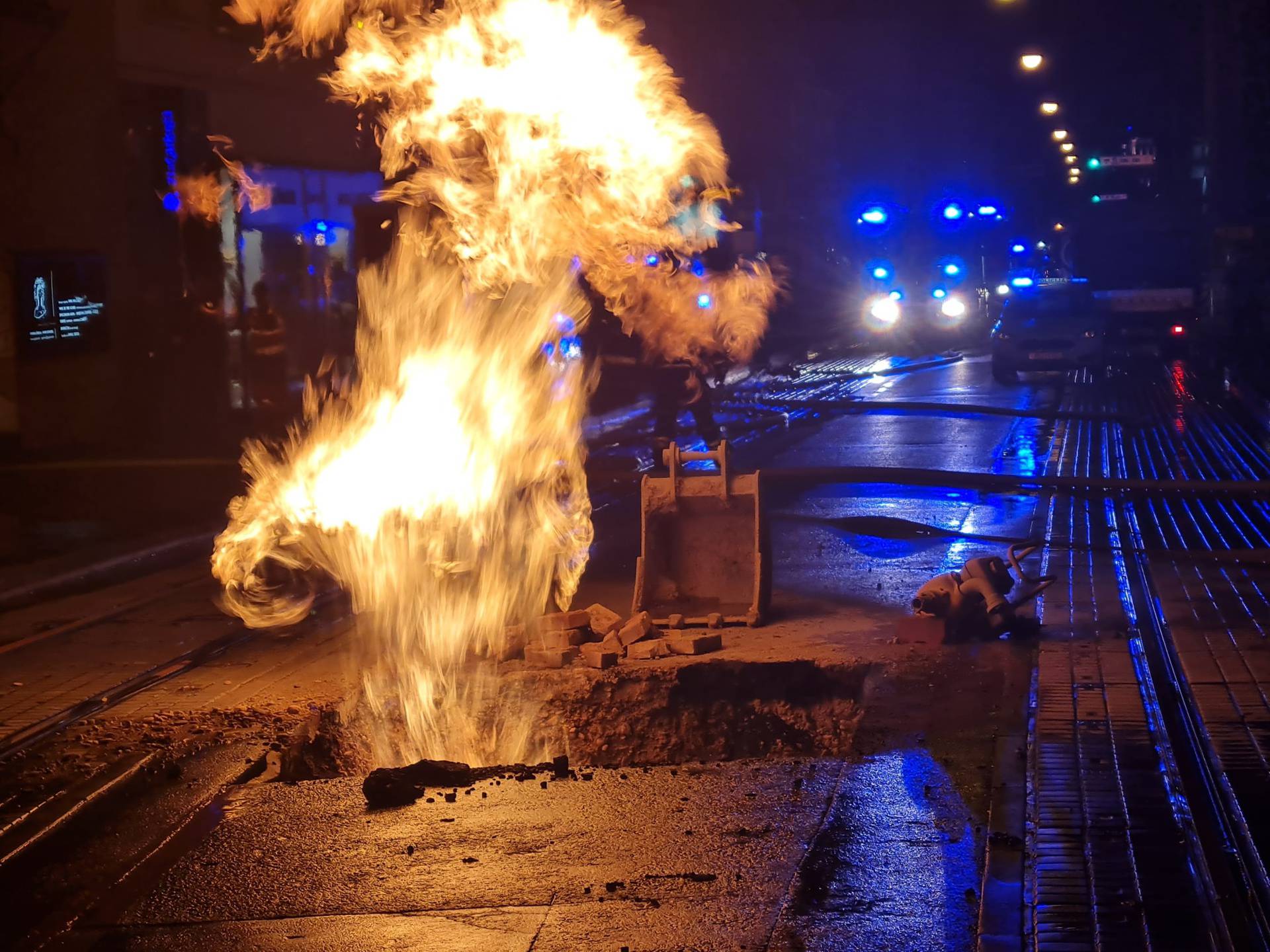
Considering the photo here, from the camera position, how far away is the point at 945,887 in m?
4.77

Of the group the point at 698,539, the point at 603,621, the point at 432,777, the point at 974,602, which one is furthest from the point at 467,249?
the point at 432,777

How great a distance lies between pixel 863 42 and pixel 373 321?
145 feet

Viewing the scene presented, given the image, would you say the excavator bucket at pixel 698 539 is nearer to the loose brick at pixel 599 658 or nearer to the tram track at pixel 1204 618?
the loose brick at pixel 599 658

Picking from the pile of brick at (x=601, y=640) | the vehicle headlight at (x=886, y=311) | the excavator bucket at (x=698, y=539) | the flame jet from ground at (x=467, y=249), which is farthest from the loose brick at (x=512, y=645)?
the vehicle headlight at (x=886, y=311)

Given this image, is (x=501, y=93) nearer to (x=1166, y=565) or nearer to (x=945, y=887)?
(x=1166, y=565)

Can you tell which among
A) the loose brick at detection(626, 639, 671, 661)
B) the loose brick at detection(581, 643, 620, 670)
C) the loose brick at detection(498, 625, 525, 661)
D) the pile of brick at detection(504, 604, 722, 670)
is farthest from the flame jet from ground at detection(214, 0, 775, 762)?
the loose brick at detection(626, 639, 671, 661)

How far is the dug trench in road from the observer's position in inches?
185

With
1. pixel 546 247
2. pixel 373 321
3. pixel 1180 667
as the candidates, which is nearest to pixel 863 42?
pixel 373 321

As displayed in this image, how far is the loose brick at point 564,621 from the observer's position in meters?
8.30

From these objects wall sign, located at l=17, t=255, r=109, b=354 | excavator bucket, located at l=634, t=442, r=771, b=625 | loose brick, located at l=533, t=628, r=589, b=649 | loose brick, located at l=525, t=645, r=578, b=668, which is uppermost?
wall sign, located at l=17, t=255, r=109, b=354

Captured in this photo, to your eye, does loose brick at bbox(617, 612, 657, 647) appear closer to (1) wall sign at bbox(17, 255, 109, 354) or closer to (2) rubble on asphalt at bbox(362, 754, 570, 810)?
(2) rubble on asphalt at bbox(362, 754, 570, 810)

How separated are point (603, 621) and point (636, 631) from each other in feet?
1.34

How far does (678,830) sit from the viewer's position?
546cm

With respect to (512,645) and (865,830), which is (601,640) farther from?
(865,830)
